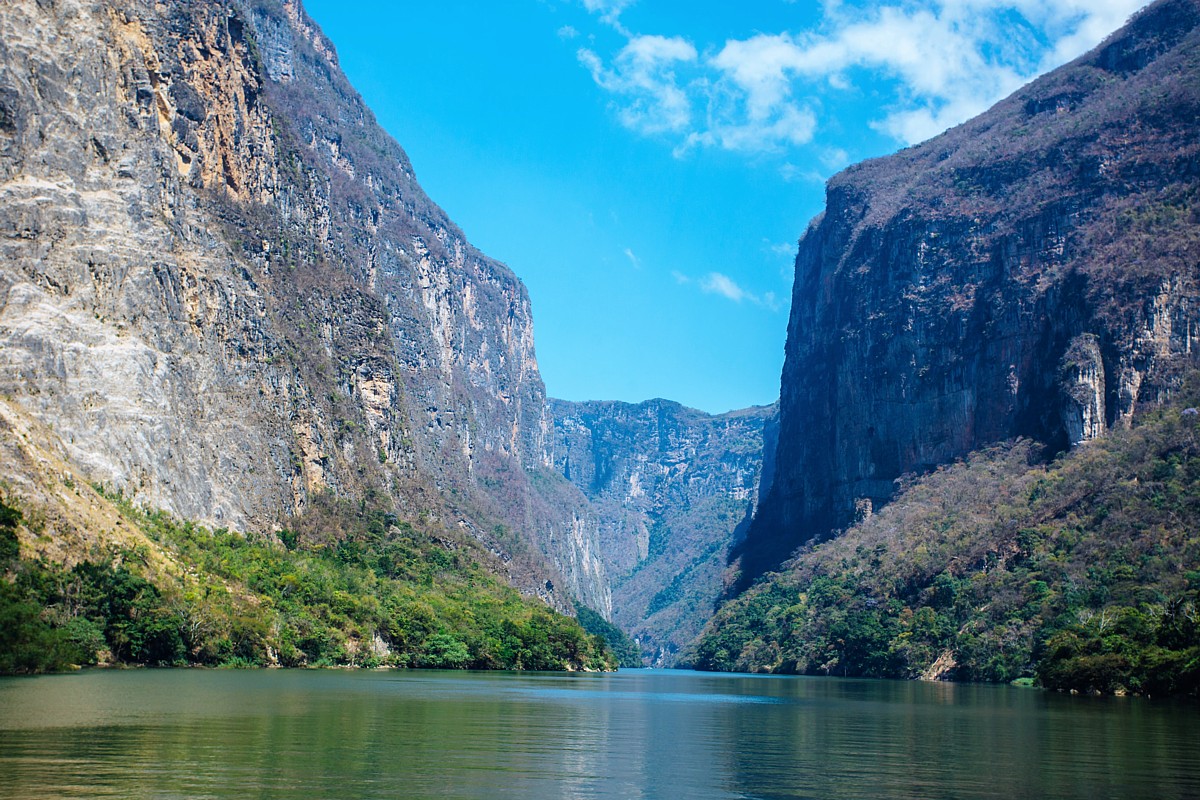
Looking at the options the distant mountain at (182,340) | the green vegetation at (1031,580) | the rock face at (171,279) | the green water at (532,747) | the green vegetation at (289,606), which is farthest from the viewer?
the rock face at (171,279)

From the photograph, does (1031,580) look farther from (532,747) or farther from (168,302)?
(168,302)

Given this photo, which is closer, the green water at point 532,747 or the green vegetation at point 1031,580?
the green water at point 532,747

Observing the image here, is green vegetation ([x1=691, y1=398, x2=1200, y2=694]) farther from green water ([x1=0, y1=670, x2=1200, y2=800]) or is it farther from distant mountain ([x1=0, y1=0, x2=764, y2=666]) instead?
distant mountain ([x1=0, y1=0, x2=764, y2=666])

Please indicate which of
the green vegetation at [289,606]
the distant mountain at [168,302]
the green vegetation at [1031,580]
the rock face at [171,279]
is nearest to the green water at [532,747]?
the green vegetation at [289,606]

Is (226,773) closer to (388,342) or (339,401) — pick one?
(339,401)

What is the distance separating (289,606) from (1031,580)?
7948cm

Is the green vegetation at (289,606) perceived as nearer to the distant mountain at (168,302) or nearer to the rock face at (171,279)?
the distant mountain at (168,302)

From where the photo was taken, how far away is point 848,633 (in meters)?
153

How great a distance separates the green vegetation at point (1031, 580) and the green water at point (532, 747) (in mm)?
18827

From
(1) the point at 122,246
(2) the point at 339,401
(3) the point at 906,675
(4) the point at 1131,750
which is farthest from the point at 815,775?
(2) the point at 339,401

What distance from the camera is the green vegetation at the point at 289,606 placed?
72.1m

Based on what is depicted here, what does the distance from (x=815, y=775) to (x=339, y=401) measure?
473ft

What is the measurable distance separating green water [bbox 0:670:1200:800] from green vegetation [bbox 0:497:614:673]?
345 inches

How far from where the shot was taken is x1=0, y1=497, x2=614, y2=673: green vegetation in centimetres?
7206
